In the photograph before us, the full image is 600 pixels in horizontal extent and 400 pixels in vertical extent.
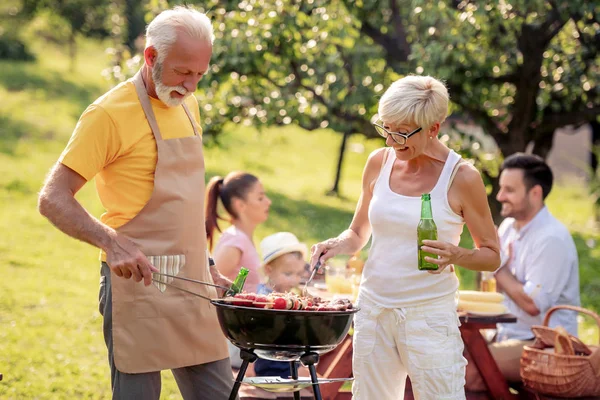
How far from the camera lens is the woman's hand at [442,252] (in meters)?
3.39

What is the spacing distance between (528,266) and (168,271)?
9.51ft

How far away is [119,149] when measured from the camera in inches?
133

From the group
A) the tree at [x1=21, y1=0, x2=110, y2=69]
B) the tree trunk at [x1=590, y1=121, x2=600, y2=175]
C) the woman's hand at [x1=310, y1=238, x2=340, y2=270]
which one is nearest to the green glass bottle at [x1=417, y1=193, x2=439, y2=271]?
the woman's hand at [x1=310, y1=238, x2=340, y2=270]

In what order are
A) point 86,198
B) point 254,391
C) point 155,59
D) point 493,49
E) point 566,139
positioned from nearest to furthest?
point 155,59, point 254,391, point 493,49, point 86,198, point 566,139

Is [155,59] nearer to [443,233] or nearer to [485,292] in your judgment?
[443,233]

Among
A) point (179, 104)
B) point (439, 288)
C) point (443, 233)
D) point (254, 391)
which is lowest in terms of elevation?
point (254, 391)

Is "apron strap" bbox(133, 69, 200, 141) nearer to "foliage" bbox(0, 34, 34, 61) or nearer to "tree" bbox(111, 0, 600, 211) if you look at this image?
"tree" bbox(111, 0, 600, 211)

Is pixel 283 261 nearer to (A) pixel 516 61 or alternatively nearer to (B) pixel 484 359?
(B) pixel 484 359

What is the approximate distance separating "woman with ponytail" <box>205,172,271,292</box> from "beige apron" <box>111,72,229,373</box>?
6.00ft

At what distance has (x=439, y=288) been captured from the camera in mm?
3678

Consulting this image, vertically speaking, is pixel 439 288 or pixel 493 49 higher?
pixel 493 49

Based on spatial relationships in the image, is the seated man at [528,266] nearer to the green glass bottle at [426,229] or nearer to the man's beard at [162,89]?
→ the green glass bottle at [426,229]

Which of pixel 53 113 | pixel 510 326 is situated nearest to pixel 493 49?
pixel 510 326

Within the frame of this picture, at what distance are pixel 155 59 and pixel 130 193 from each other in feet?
1.72
